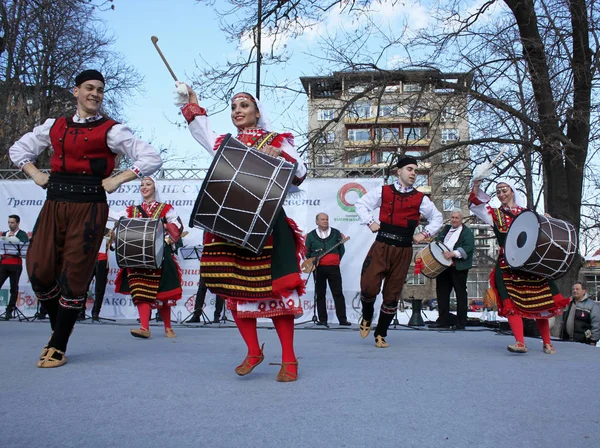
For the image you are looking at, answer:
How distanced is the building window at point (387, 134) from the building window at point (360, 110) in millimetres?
426

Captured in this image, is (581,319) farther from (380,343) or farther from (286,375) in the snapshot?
(286,375)

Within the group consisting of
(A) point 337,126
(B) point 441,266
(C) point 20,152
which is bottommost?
(B) point 441,266

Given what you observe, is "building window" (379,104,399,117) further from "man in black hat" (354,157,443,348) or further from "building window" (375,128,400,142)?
"man in black hat" (354,157,443,348)

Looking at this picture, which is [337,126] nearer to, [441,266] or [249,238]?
[441,266]

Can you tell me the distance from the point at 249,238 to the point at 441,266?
6.58 meters

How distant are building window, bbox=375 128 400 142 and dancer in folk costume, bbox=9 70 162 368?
319 inches

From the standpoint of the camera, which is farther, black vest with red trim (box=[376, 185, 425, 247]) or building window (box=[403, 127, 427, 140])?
building window (box=[403, 127, 427, 140])

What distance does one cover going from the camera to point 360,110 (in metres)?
11.9

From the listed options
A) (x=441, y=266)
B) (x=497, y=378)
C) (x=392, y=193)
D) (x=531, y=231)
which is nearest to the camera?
(x=497, y=378)

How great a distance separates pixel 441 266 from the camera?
31.1 ft

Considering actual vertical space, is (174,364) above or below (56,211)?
below

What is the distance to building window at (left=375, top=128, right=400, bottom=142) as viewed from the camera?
1182 cm

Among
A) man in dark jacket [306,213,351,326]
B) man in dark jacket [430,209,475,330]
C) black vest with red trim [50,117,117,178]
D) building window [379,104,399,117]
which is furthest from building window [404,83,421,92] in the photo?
black vest with red trim [50,117,117,178]

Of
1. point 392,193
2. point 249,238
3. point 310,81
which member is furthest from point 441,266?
point 249,238
